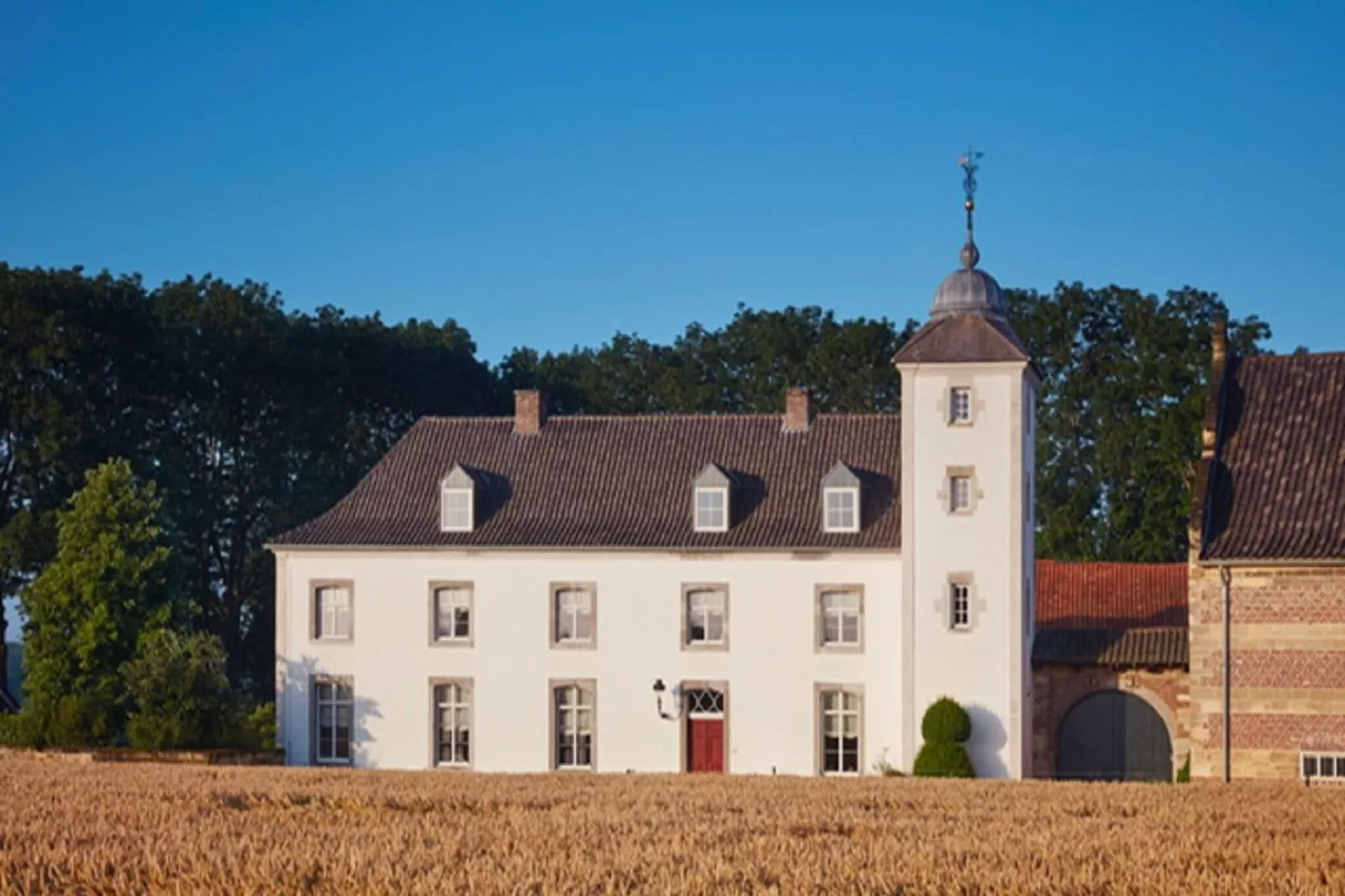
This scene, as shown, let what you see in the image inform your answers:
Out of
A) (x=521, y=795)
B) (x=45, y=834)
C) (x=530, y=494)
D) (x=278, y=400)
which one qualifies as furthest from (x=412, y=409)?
(x=45, y=834)

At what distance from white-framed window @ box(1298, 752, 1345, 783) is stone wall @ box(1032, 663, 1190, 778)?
5602 millimetres

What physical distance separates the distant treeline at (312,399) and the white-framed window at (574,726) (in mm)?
10779

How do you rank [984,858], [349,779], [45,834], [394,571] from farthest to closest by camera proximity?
[394,571] → [349,779] → [45,834] → [984,858]

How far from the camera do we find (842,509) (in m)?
50.2

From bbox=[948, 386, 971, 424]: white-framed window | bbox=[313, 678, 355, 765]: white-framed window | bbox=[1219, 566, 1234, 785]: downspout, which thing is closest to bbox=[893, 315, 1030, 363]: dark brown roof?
bbox=[948, 386, 971, 424]: white-framed window

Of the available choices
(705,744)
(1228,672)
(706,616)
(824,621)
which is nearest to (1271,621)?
(1228,672)

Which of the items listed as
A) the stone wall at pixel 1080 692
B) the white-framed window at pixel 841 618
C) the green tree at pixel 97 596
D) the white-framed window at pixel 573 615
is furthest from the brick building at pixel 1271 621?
the green tree at pixel 97 596

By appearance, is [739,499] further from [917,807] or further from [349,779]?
[917,807]

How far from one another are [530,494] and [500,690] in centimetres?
464

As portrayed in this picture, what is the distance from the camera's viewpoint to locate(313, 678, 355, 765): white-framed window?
5197cm

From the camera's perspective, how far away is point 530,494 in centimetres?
5291

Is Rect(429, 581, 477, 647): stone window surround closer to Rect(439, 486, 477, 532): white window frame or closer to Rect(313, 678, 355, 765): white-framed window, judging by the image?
Rect(439, 486, 477, 532): white window frame

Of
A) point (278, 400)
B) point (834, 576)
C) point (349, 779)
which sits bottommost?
point (349, 779)

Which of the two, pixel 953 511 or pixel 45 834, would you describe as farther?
pixel 953 511
